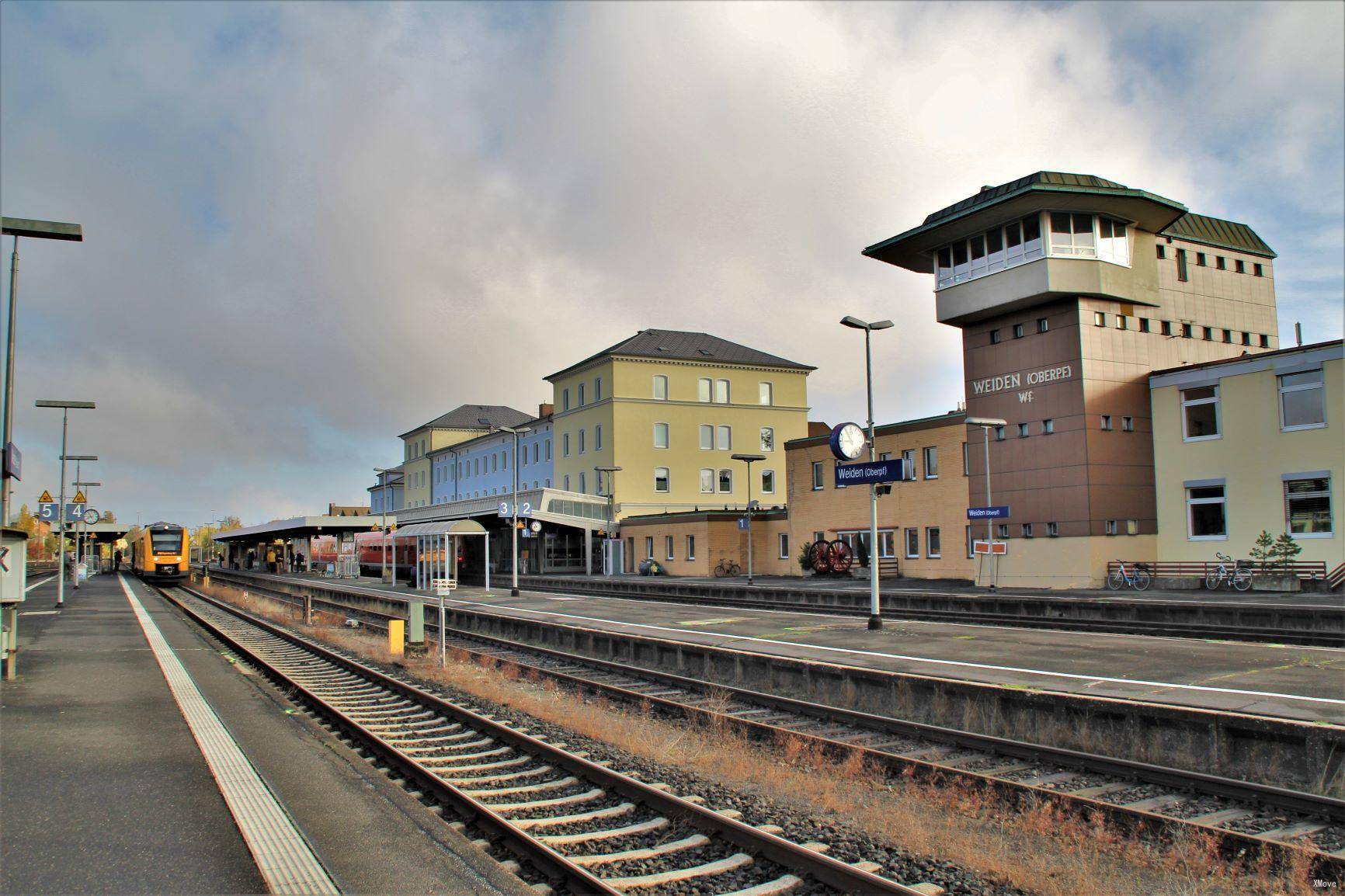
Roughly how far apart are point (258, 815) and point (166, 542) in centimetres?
6105

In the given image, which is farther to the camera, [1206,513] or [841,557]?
[841,557]

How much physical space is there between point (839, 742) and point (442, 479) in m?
99.6

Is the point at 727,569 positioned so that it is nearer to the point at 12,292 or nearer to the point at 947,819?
the point at 12,292

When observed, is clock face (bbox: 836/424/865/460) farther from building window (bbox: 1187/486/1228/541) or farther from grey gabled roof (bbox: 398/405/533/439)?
grey gabled roof (bbox: 398/405/533/439)

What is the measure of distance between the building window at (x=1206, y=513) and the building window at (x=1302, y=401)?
315 cm

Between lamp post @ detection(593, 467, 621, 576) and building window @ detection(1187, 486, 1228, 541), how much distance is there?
32.4 meters

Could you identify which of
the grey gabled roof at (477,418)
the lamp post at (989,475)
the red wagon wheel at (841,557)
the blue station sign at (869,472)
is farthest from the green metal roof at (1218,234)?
the grey gabled roof at (477,418)

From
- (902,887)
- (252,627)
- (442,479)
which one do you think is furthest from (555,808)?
(442,479)

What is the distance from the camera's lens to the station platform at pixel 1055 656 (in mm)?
12305

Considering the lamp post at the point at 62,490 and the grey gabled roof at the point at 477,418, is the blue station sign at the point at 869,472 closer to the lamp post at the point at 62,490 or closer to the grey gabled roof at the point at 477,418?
the lamp post at the point at 62,490

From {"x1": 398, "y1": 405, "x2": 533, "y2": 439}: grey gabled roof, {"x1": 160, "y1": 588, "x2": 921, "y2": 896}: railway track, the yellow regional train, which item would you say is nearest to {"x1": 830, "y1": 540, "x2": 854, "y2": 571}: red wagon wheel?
{"x1": 160, "y1": 588, "x2": 921, "y2": 896}: railway track

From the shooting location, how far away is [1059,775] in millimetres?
9453

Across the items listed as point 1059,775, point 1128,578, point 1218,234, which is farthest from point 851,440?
point 1218,234

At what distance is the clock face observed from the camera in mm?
23109
